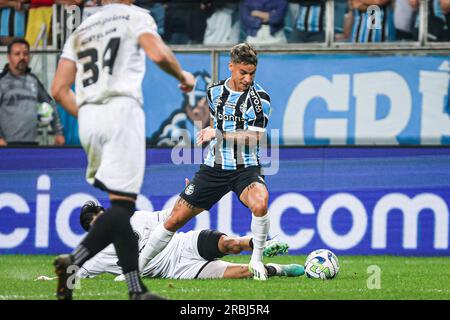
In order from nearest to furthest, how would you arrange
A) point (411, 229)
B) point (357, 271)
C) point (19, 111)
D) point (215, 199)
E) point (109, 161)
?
point (109, 161)
point (215, 199)
point (357, 271)
point (411, 229)
point (19, 111)

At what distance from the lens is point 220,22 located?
14133 millimetres

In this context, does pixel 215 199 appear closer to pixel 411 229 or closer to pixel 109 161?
pixel 109 161

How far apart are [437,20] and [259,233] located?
18.1 feet

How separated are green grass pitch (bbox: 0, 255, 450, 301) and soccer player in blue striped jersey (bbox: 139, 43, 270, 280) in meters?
0.41

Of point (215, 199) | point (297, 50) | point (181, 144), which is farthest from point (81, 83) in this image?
point (297, 50)

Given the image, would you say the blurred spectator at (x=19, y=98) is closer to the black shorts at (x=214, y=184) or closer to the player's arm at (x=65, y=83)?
the black shorts at (x=214, y=184)

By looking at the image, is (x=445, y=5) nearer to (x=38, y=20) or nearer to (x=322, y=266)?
(x=322, y=266)

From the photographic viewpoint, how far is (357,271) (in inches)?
409

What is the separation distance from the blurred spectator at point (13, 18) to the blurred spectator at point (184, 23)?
2.00 m

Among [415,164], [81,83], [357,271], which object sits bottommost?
[357,271]

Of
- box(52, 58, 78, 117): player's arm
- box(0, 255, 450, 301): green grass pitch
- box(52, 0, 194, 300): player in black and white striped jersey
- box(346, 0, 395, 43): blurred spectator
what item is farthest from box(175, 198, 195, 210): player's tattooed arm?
box(346, 0, 395, 43): blurred spectator

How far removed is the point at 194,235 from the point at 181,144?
3.29m

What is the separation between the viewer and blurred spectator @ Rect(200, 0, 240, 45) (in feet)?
Answer: 46.1

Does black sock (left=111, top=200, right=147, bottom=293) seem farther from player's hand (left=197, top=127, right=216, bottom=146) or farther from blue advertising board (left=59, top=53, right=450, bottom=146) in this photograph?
blue advertising board (left=59, top=53, right=450, bottom=146)
